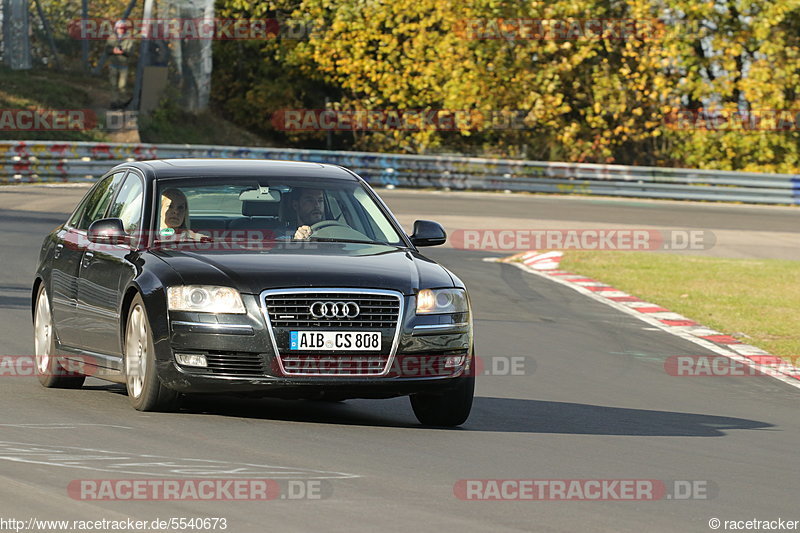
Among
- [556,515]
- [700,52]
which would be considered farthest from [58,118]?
[556,515]

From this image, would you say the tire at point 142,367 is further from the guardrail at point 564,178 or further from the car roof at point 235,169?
the guardrail at point 564,178

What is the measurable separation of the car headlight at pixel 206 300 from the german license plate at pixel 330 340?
34 centimetres

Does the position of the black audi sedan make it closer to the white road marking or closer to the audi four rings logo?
the audi four rings logo

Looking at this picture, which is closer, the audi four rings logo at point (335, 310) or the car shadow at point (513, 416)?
the audi four rings logo at point (335, 310)

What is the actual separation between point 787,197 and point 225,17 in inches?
672

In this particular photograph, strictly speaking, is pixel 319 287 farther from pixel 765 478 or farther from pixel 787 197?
pixel 787 197

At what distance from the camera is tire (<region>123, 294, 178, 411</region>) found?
8852mm

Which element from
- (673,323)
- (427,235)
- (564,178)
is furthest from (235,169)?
(564,178)

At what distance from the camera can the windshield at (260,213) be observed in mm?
9703

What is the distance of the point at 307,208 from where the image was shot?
9.93 metres

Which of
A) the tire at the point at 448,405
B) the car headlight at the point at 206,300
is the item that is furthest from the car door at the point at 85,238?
the tire at the point at 448,405

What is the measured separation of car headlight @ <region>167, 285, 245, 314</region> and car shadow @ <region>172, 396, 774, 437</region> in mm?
818

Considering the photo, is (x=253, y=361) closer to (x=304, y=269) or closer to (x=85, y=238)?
(x=304, y=269)

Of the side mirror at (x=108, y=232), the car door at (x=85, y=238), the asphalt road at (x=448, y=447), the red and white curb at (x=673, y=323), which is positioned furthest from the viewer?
the red and white curb at (x=673, y=323)
